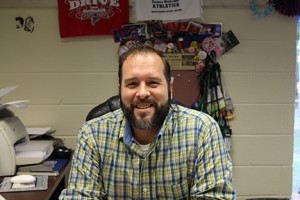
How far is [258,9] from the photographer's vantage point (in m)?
2.48

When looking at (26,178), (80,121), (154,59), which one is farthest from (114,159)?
(80,121)

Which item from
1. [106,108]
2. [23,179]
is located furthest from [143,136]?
[23,179]

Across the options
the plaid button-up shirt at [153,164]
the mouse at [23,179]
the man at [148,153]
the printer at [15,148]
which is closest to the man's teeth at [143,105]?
the man at [148,153]

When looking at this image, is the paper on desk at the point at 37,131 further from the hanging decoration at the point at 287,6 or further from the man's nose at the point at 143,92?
the hanging decoration at the point at 287,6

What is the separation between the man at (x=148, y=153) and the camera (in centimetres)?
137

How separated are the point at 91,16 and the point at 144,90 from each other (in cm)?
130

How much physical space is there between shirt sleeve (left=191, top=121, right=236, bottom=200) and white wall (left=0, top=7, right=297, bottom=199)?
122 cm

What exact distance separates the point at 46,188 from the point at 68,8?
1313mm

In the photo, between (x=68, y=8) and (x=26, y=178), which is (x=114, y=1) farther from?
(x=26, y=178)

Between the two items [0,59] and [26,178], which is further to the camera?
[0,59]

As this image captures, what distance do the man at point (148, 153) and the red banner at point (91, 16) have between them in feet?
3.60

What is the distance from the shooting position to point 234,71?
2527 mm

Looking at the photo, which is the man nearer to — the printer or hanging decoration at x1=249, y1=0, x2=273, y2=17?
the printer

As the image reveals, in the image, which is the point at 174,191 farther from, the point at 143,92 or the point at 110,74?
the point at 110,74
